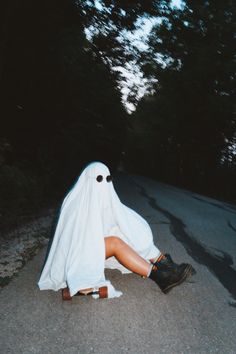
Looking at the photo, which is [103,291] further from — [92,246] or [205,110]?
[205,110]

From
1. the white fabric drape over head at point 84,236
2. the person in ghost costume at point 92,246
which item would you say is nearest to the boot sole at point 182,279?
the person in ghost costume at point 92,246

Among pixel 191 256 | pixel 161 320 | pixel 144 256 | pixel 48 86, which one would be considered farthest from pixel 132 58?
pixel 161 320

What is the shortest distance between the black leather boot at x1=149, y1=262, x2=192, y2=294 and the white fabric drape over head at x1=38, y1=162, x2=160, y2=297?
55 centimetres

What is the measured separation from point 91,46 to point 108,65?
110 cm

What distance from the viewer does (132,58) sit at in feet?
44.6

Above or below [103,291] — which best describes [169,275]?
above

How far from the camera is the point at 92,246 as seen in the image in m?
4.14

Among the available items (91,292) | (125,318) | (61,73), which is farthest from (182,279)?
(61,73)

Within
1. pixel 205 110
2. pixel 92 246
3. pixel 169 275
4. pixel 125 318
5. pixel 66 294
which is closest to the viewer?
pixel 125 318

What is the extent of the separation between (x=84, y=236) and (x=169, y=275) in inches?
47.3

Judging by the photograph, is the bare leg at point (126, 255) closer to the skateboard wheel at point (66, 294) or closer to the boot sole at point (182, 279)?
the boot sole at point (182, 279)

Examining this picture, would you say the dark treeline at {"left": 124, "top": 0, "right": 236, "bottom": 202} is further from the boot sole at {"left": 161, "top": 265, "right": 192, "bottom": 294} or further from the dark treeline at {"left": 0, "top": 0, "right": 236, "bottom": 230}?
the boot sole at {"left": 161, "top": 265, "right": 192, "bottom": 294}

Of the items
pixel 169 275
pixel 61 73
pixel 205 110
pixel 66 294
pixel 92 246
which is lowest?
pixel 66 294

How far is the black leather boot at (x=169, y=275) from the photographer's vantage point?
4246 millimetres
